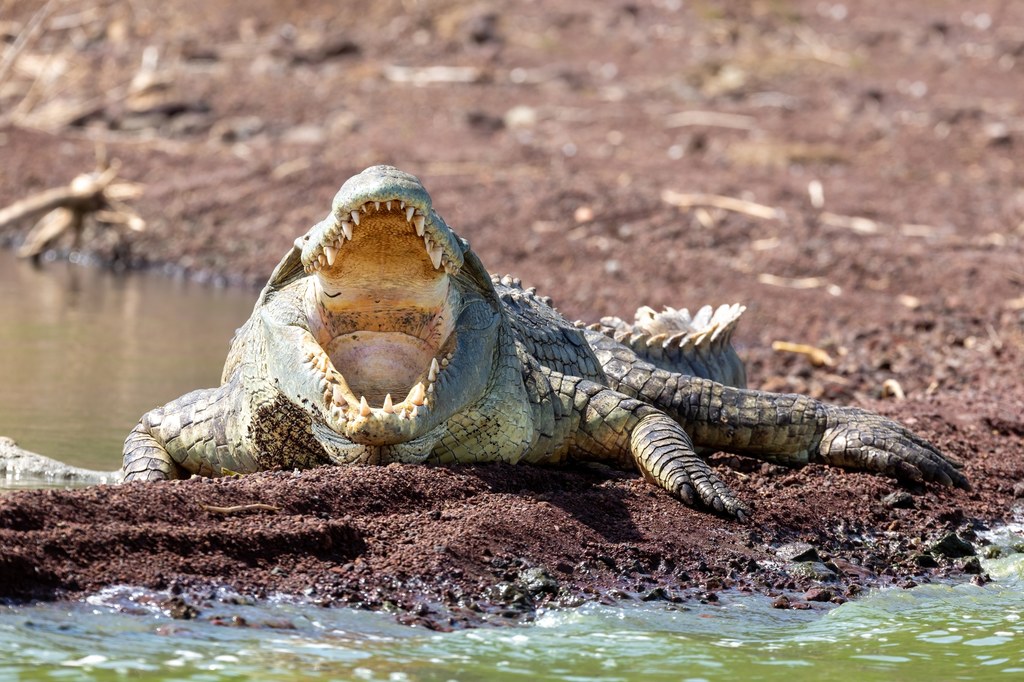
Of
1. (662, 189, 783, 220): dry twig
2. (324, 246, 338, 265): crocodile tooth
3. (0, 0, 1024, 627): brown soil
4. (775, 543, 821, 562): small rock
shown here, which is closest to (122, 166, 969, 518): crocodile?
(324, 246, 338, 265): crocodile tooth

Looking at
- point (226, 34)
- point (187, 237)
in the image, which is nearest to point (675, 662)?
point (187, 237)

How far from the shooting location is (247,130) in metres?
19.3

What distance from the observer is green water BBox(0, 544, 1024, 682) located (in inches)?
149

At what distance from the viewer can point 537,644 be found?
13.8 ft

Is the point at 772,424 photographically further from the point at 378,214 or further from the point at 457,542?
the point at 378,214

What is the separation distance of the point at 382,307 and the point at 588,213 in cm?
938

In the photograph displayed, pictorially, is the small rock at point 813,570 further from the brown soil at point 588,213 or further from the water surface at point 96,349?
the water surface at point 96,349

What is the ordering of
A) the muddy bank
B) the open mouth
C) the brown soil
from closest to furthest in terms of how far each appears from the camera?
the muddy bank < the brown soil < the open mouth

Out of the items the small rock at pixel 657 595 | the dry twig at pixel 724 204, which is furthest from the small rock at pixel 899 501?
the dry twig at pixel 724 204

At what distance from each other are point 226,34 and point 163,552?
21.7m

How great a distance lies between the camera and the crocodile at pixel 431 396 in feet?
16.4

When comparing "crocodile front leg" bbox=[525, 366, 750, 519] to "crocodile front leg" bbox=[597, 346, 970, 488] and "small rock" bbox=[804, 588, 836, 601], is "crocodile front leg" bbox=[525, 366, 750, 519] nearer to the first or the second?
"crocodile front leg" bbox=[597, 346, 970, 488]

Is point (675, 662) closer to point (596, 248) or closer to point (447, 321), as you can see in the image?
point (447, 321)

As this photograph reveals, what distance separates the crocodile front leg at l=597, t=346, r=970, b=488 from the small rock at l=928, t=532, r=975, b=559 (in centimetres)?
92
